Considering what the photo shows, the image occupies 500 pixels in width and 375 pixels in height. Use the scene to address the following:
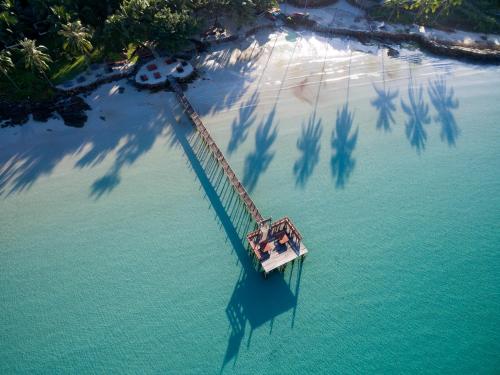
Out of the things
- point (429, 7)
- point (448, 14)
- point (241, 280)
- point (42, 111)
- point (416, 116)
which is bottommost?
point (241, 280)

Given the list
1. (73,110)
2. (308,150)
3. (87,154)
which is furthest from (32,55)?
(308,150)

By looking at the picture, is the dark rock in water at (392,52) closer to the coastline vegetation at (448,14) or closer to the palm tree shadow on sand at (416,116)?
the palm tree shadow on sand at (416,116)

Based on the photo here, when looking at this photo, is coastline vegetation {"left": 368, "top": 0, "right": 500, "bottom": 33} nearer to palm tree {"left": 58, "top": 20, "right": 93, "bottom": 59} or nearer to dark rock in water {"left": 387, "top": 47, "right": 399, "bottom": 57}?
dark rock in water {"left": 387, "top": 47, "right": 399, "bottom": 57}

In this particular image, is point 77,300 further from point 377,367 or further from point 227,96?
point 227,96

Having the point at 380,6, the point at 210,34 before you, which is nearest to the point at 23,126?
the point at 210,34

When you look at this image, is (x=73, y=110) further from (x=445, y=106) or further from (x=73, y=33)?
(x=445, y=106)

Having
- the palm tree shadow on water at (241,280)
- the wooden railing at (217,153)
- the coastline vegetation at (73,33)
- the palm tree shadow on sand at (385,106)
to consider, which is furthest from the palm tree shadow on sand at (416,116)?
the coastline vegetation at (73,33)

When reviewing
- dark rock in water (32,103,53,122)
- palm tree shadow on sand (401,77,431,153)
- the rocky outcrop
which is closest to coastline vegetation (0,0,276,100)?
dark rock in water (32,103,53,122)
